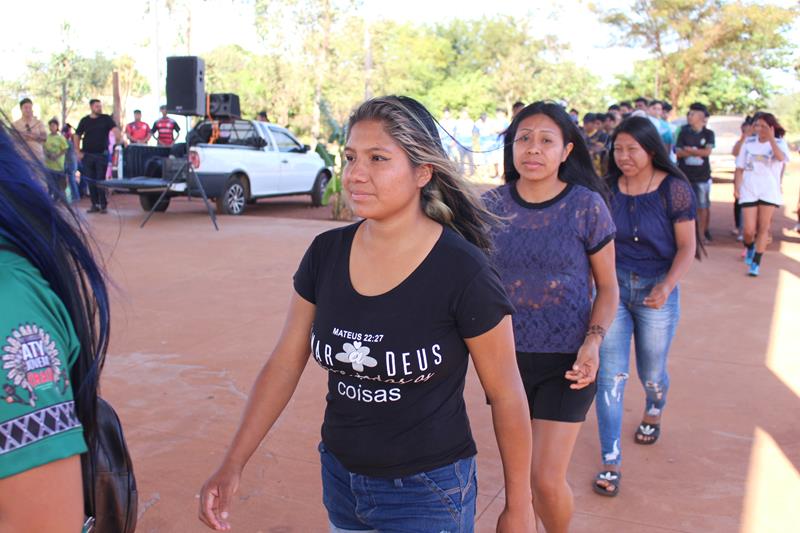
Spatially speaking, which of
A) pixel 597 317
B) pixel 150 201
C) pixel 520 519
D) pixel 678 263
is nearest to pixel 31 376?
pixel 520 519

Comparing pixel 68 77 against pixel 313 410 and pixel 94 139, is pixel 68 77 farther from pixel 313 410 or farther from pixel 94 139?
pixel 313 410

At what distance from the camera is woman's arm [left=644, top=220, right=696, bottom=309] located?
4.14 metres

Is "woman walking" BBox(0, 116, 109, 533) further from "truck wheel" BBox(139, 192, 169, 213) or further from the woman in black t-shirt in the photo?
"truck wheel" BBox(139, 192, 169, 213)

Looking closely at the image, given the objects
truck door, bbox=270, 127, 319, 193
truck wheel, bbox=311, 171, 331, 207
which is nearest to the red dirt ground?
truck door, bbox=270, 127, 319, 193

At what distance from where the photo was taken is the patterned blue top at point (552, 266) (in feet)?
10.3

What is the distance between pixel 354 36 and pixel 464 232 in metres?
41.7

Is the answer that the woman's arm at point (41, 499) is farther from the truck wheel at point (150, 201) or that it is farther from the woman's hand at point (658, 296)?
the truck wheel at point (150, 201)

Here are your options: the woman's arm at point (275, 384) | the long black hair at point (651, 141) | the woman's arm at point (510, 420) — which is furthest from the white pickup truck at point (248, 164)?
the woman's arm at point (510, 420)

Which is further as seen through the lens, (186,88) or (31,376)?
(186,88)

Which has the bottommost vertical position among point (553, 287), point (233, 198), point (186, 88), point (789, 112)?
point (233, 198)

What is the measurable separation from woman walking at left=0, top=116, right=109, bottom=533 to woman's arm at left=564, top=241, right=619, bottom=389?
197cm

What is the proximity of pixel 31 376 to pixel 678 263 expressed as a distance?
3595mm

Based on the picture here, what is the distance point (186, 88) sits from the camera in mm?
14562

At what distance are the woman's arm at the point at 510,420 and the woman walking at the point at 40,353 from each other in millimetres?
1026
